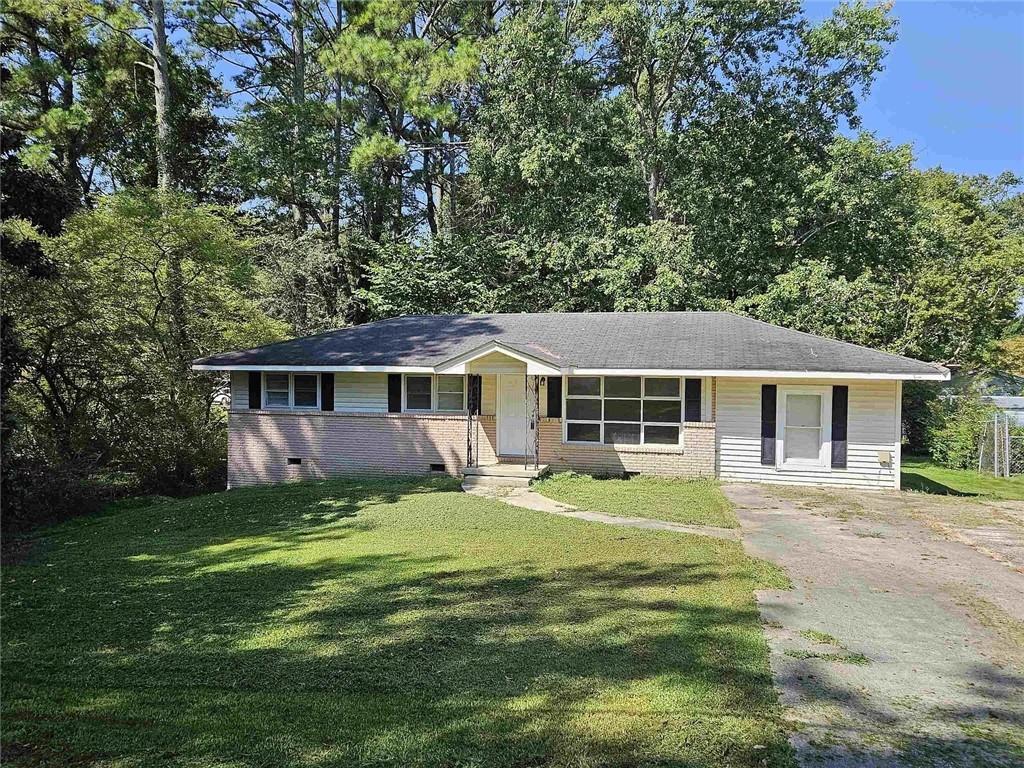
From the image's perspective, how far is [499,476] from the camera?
1341 cm

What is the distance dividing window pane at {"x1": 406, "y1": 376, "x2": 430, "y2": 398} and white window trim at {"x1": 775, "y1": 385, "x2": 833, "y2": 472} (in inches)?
293

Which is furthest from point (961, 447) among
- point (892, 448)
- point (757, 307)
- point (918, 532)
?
point (918, 532)

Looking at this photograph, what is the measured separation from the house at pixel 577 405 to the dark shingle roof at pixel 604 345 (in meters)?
0.06

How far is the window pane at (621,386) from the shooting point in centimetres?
1421

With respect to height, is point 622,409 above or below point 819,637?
above

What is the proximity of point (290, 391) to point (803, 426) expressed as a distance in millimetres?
11263

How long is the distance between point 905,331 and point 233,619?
77.2 ft

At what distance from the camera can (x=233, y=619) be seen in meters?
5.55

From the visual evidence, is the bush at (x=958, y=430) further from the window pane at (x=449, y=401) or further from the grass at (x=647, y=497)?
the window pane at (x=449, y=401)

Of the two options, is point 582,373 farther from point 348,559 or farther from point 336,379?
point 348,559

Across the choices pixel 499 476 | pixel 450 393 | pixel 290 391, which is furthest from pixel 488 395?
pixel 290 391

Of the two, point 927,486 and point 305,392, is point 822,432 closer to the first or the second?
point 927,486

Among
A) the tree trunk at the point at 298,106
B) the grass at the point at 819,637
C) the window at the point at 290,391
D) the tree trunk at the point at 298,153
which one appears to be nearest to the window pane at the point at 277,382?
the window at the point at 290,391

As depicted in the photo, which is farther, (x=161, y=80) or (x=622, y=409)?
(x=161, y=80)
